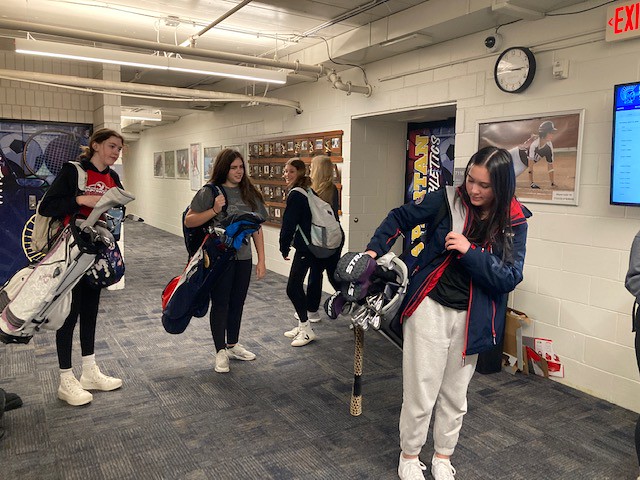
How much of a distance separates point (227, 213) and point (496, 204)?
1826 millimetres

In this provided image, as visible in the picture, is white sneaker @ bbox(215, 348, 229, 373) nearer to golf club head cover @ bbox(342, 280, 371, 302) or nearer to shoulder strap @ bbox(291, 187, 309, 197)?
shoulder strap @ bbox(291, 187, 309, 197)

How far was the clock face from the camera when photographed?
3549 millimetres

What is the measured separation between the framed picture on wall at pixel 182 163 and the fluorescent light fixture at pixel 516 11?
7.78 m

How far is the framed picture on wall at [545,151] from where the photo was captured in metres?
3.34

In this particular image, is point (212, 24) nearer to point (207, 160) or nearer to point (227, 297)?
point (227, 297)

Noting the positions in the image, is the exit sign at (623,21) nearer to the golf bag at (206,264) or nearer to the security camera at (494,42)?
the security camera at (494,42)

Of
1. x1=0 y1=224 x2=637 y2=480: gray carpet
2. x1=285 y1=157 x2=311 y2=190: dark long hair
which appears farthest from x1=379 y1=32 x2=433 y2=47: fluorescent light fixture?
x1=0 y1=224 x2=637 y2=480: gray carpet

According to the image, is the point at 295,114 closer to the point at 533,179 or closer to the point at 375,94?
the point at 375,94

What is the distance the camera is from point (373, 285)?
213 cm

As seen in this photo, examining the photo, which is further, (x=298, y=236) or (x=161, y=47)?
(x=161, y=47)

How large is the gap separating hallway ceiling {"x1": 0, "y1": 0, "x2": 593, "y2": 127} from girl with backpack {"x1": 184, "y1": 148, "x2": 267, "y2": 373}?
4.84ft

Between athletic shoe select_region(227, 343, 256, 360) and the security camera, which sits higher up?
the security camera

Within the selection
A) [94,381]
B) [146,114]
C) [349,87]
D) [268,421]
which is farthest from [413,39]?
[146,114]

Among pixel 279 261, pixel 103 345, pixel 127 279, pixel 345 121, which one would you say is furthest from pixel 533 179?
pixel 127 279
